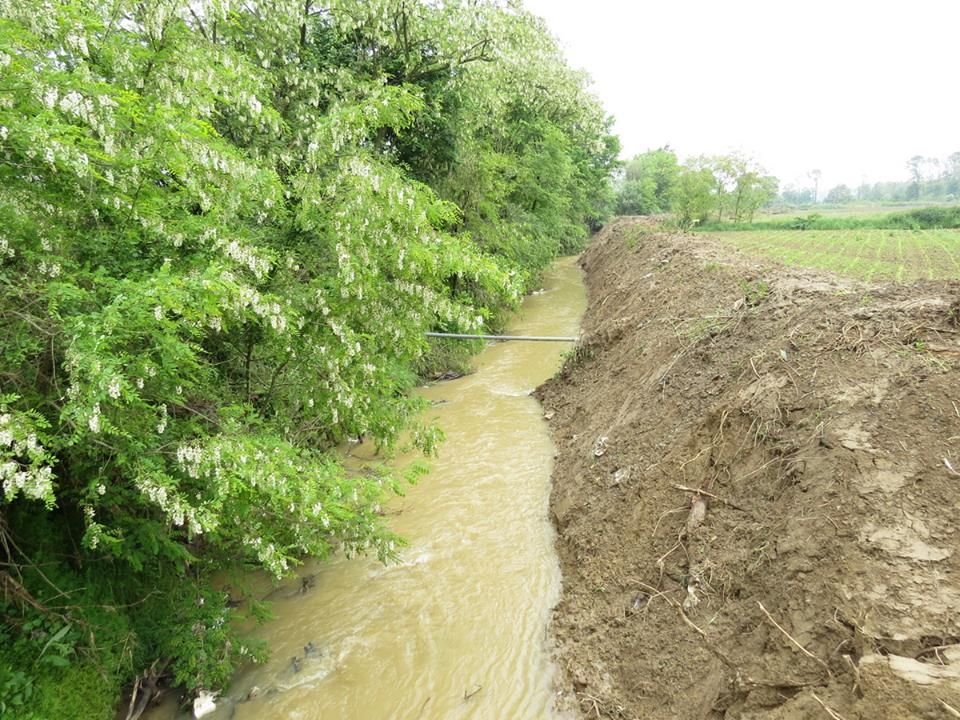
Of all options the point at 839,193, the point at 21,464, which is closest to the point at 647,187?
the point at 21,464

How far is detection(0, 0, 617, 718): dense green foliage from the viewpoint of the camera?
3393mm

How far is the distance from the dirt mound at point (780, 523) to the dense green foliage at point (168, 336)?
260cm

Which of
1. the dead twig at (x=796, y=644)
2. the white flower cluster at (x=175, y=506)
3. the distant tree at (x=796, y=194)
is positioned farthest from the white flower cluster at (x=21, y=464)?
the distant tree at (x=796, y=194)

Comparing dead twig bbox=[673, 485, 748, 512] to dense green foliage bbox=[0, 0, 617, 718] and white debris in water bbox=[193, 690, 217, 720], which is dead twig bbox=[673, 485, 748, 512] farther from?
white debris in water bbox=[193, 690, 217, 720]

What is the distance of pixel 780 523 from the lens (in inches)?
181

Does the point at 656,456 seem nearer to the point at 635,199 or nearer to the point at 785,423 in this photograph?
the point at 785,423

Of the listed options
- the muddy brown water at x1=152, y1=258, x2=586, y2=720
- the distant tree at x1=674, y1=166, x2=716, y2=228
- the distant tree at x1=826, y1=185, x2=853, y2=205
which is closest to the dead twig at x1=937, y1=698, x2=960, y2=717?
the muddy brown water at x1=152, y1=258, x2=586, y2=720

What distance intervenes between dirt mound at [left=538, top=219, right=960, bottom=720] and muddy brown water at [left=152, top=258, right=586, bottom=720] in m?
0.47

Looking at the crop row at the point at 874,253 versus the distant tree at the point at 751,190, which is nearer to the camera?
the crop row at the point at 874,253

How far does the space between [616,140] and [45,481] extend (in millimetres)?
50066

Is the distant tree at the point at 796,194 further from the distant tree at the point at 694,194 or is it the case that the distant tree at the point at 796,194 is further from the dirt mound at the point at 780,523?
the dirt mound at the point at 780,523

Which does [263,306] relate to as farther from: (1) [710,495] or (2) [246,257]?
(1) [710,495]

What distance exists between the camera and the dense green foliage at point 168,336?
3.39 m

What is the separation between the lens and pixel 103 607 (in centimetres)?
445
